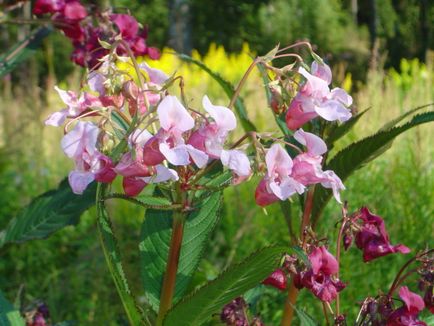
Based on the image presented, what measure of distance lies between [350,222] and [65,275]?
96.8 inches

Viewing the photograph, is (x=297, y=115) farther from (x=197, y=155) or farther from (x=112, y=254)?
(x=112, y=254)

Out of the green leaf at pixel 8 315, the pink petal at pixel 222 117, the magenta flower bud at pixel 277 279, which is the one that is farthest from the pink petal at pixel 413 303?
the green leaf at pixel 8 315

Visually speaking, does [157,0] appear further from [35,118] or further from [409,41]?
[35,118]

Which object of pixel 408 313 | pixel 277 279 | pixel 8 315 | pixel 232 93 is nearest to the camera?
pixel 408 313

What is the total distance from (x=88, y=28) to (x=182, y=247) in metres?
0.94

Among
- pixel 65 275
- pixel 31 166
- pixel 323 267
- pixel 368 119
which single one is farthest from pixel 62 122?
pixel 31 166

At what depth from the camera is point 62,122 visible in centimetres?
130

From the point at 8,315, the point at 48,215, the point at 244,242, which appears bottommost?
the point at 244,242

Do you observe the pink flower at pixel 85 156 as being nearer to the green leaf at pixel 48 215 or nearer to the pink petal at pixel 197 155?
the pink petal at pixel 197 155

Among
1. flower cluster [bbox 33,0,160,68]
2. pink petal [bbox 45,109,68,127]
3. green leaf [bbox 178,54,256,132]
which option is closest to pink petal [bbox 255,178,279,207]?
pink petal [bbox 45,109,68,127]

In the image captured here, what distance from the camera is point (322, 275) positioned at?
1368 mm

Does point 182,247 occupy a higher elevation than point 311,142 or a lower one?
lower

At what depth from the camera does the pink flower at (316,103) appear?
1206 mm

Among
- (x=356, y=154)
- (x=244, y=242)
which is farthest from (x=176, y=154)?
(x=244, y=242)
